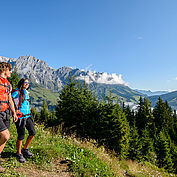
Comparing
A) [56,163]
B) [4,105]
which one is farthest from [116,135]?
[4,105]

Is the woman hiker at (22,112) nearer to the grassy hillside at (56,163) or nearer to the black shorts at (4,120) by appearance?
the grassy hillside at (56,163)

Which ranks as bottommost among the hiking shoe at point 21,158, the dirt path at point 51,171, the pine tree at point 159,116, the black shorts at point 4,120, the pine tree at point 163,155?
the pine tree at point 163,155

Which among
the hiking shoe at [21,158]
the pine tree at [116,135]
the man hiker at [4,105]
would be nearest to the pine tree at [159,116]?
the pine tree at [116,135]

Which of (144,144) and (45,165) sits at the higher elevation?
(45,165)

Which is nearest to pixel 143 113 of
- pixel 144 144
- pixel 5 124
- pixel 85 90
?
pixel 144 144

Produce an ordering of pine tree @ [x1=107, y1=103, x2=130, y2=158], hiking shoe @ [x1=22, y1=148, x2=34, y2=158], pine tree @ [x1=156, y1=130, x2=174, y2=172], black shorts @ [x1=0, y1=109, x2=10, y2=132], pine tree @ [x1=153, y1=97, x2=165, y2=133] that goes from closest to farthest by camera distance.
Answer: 1. black shorts @ [x1=0, y1=109, x2=10, y2=132]
2. hiking shoe @ [x1=22, y1=148, x2=34, y2=158]
3. pine tree @ [x1=107, y1=103, x2=130, y2=158]
4. pine tree @ [x1=156, y1=130, x2=174, y2=172]
5. pine tree @ [x1=153, y1=97, x2=165, y2=133]

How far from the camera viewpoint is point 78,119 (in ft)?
64.7

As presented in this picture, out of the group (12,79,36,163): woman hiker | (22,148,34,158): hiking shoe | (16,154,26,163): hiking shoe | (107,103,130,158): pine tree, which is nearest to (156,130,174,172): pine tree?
(107,103,130,158): pine tree

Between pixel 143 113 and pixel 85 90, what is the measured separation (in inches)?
1328

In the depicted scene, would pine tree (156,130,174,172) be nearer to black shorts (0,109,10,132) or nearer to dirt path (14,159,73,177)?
dirt path (14,159,73,177)

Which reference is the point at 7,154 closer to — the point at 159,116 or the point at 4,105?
the point at 4,105

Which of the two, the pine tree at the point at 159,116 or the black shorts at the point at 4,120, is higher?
the black shorts at the point at 4,120

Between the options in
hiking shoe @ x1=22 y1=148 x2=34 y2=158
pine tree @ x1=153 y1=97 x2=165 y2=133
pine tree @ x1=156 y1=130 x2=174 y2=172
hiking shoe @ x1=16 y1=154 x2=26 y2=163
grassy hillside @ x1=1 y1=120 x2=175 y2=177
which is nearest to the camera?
grassy hillside @ x1=1 y1=120 x2=175 y2=177

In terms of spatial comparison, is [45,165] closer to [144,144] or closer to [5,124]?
[5,124]
